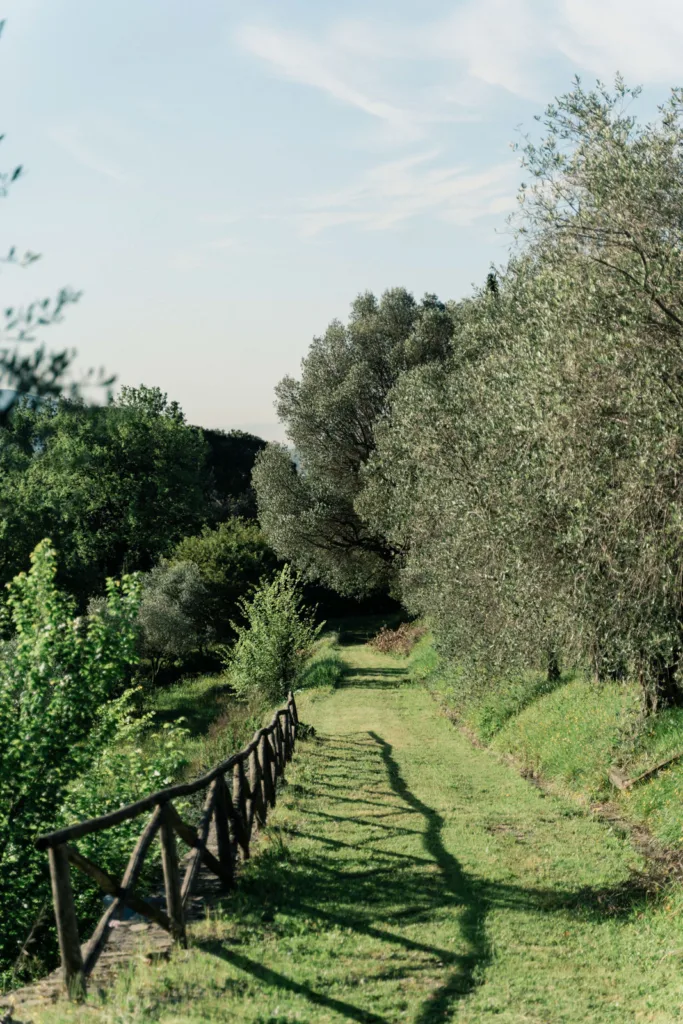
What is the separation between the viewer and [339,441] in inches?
1703

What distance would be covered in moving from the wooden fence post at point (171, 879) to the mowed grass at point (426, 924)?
0.80 feet

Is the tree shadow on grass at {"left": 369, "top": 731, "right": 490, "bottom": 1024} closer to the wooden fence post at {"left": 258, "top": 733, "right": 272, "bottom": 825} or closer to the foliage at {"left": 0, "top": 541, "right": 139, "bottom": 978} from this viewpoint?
the wooden fence post at {"left": 258, "top": 733, "right": 272, "bottom": 825}

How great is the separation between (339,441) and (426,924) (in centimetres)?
3433

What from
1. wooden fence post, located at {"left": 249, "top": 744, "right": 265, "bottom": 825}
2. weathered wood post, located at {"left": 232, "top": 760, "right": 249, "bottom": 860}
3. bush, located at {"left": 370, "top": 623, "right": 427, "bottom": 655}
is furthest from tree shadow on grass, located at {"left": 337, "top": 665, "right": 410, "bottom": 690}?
weathered wood post, located at {"left": 232, "top": 760, "right": 249, "bottom": 860}

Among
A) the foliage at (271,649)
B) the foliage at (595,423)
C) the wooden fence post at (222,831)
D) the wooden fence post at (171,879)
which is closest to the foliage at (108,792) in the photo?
the wooden fence post at (222,831)

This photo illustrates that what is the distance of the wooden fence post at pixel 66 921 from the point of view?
680cm

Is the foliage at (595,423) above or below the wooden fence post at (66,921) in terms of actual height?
above

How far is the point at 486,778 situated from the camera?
742 inches

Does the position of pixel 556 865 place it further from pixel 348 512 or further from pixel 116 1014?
pixel 348 512

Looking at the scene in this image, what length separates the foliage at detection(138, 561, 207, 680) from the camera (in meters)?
41.9

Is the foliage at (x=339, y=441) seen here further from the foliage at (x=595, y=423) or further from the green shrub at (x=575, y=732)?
the foliage at (x=595, y=423)

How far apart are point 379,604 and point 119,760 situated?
4202 cm

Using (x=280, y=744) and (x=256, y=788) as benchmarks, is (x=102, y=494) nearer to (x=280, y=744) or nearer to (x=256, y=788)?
(x=280, y=744)

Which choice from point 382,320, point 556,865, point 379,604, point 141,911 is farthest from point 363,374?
point 141,911
